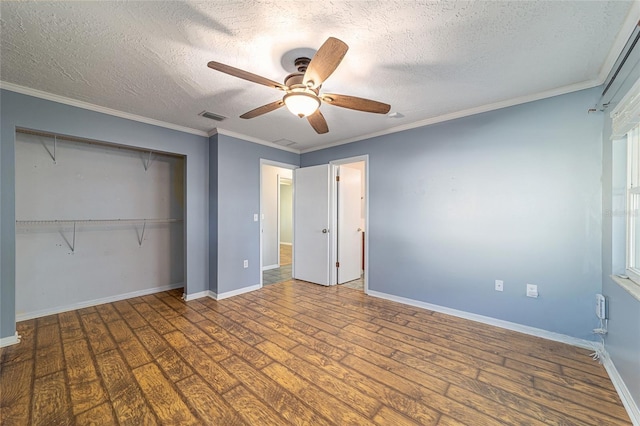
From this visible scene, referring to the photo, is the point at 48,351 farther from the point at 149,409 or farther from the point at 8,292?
the point at 149,409

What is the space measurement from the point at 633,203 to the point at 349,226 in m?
3.26

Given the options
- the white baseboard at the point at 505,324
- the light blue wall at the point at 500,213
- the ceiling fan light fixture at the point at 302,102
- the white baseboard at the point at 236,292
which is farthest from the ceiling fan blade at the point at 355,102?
the white baseboard at the point at 236,292

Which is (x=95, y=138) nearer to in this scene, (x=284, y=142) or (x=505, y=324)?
(x=284, y=142)

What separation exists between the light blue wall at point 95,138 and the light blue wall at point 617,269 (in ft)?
14.0

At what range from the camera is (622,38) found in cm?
169

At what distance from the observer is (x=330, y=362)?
6.86 feet

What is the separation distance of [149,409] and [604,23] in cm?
372

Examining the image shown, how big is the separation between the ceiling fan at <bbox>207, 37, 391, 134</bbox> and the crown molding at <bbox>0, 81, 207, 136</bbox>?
1826mm

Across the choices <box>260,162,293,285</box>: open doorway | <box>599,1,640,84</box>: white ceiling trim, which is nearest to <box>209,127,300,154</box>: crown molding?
<box>260,162,293,285</box>: open doorway

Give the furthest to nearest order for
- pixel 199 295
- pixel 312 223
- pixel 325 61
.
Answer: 1. pixel 312 223
2. pixel 199 295
3. pixel 325 61

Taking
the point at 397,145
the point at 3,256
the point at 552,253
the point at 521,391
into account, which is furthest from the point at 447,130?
the point at 3,256

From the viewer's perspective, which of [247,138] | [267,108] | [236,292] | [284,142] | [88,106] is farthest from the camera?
[284,142]

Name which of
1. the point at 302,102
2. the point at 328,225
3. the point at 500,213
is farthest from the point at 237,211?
the point at 500,213

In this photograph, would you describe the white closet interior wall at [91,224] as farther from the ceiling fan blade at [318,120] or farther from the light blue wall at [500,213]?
the light blue wall at [500,213]
